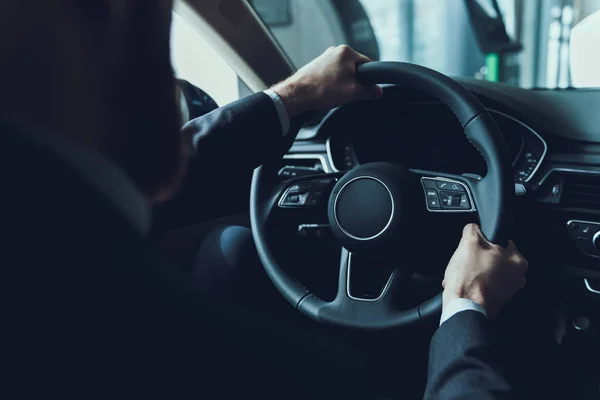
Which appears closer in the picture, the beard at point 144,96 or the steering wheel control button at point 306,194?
the beard at point 144,96

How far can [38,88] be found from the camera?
14.7 inches

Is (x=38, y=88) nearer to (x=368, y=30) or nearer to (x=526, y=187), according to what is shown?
(x=526, y=187)

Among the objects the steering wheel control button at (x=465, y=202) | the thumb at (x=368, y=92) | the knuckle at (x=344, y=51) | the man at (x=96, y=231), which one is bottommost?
the steering wheel control button at (x=465, y=202)

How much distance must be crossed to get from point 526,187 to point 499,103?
17 cm

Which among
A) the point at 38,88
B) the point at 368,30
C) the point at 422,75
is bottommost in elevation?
the point at 368,30

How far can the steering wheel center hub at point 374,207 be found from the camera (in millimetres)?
977

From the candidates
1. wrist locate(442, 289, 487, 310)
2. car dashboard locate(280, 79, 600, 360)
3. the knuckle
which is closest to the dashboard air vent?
car dashboard locate(280, 79, 600, 360)

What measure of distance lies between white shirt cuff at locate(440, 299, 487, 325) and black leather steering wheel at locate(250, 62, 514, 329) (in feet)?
0.24

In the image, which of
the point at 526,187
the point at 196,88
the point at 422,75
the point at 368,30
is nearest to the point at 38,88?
the point at 422,75

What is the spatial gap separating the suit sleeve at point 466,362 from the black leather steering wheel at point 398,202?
12 centimetres

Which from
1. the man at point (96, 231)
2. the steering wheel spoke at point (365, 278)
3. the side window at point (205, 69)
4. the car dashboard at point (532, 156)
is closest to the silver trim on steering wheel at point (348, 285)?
the steering wheel spoke at point (365, 278)

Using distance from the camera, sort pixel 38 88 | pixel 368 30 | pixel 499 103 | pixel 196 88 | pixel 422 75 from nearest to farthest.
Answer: pixel 38 88 < pixel 422 75 < pixel 499 103 < pixel 196 88 < pixel 368 30

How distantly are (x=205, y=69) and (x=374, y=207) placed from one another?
96cm

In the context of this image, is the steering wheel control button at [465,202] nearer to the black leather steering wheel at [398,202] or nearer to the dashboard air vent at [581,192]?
the black leather steering wheel at [398,202]
